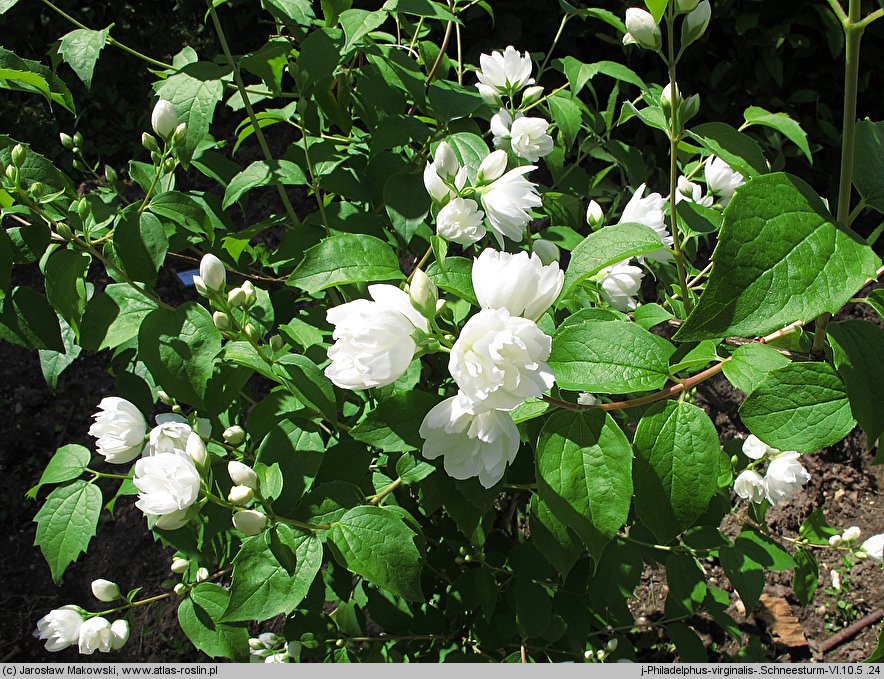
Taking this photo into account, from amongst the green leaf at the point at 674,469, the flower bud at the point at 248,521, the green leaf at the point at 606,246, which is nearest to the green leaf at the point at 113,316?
the flower bud at the point at 248,521

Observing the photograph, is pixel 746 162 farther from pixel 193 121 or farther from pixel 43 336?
pixel 43 336

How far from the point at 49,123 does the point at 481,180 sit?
3.97m

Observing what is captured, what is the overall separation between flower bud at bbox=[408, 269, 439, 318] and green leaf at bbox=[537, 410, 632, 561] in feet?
0.69

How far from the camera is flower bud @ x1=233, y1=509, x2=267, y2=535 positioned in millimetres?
977

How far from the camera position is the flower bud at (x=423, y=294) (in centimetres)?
81

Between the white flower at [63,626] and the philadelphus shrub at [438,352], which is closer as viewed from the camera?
the philadelphus shrub at [438,352]

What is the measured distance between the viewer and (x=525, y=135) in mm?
1409

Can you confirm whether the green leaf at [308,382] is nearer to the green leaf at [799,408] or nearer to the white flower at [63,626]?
the green leaf at [799,408]

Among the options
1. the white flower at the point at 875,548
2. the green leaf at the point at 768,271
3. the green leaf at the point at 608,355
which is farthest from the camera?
the white flower at the point at 875,548

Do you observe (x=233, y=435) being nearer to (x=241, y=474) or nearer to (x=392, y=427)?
(x=241, y=474)

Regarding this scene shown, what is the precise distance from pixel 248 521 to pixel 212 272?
15.7 inches

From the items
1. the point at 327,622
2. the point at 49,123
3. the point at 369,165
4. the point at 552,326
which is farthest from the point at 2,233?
the point at 49,123

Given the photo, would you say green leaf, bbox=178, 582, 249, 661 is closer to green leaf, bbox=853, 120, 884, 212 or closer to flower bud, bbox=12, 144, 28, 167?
flower bud, bbox=12, 144, 28, 167

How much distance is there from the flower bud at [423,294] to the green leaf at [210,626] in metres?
0.89
